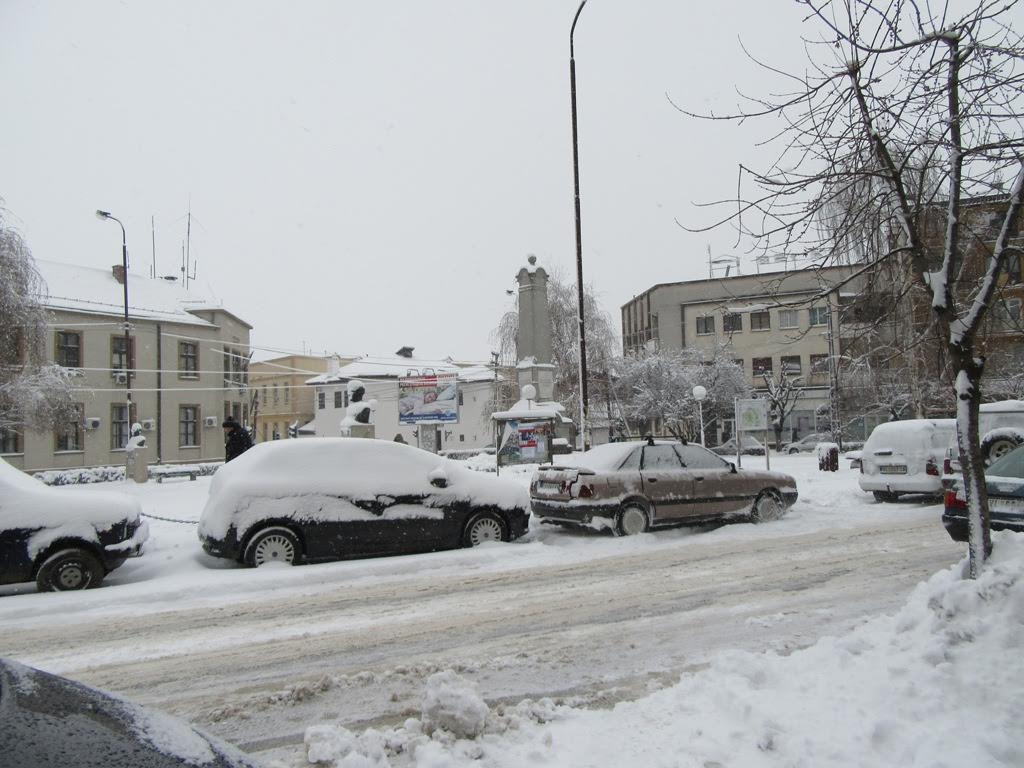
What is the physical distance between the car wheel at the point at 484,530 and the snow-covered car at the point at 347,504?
0.01 m

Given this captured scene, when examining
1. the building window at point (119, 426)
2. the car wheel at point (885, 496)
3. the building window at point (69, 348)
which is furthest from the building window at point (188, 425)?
the car wheel at point (885, 496)

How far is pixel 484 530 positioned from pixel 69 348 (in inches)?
1374

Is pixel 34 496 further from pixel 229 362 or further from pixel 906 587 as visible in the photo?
pixel 229 362

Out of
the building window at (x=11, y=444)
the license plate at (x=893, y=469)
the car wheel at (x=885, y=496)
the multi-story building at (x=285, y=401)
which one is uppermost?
the multi-story building at (x=285, y=401)

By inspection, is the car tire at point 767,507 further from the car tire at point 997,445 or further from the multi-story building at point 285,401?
the multi-story building at point 285,401

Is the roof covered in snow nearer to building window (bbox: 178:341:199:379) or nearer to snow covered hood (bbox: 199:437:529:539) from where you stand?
building window (bbox: 178:341:199:379)

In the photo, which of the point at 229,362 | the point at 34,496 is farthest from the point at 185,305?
the point at 34,496

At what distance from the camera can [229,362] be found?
46.2 metres

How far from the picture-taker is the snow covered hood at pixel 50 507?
7899mm

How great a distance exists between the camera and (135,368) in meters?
39.1

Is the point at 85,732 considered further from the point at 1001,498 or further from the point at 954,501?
the point at 954,501

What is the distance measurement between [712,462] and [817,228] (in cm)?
644

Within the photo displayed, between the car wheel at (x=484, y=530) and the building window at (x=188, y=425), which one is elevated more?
the building window at (x=188, y=425)

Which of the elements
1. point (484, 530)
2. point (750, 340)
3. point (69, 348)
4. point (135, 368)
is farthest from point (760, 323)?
point (484, 530)
